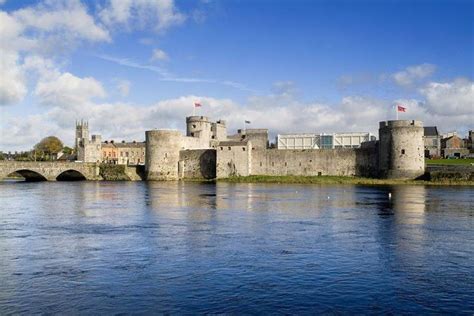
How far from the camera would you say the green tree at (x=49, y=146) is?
4882 inches

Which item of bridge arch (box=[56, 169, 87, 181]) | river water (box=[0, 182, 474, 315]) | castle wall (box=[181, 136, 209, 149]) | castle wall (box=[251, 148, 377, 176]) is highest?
castle wall (box=[181, 136, 209, 149])

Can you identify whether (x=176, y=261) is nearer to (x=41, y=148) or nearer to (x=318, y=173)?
(x=318, y=173)

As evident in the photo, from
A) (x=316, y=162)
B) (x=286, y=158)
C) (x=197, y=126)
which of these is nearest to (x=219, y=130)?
(x=197, y=126)

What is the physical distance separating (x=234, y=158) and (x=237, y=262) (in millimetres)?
47851

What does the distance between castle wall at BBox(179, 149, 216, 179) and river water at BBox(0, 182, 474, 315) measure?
3913 centimetres

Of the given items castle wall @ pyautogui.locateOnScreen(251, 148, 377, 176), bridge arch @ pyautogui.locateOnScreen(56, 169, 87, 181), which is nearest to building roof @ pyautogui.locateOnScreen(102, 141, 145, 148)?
bridge arch @ pyautogui.locateOnScreen(56, 169, 87, 181)

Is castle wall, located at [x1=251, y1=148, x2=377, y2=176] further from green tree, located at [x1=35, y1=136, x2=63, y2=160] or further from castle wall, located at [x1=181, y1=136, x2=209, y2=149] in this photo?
green tree, located at [x1=35, y1=136, x2=63, y2=160]

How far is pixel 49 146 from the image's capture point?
12725 cm

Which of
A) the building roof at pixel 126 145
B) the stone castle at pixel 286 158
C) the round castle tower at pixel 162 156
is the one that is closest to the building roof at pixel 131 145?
the building roof at pixel 126 145

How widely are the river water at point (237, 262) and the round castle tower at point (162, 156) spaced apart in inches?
1552

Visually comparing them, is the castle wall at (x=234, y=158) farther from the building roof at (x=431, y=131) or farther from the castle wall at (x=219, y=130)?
the building roof at (x=431, y=131)

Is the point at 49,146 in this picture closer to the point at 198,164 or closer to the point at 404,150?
the point at 198,164

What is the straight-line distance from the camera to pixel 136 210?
1123 inches

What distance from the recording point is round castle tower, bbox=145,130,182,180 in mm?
66312
